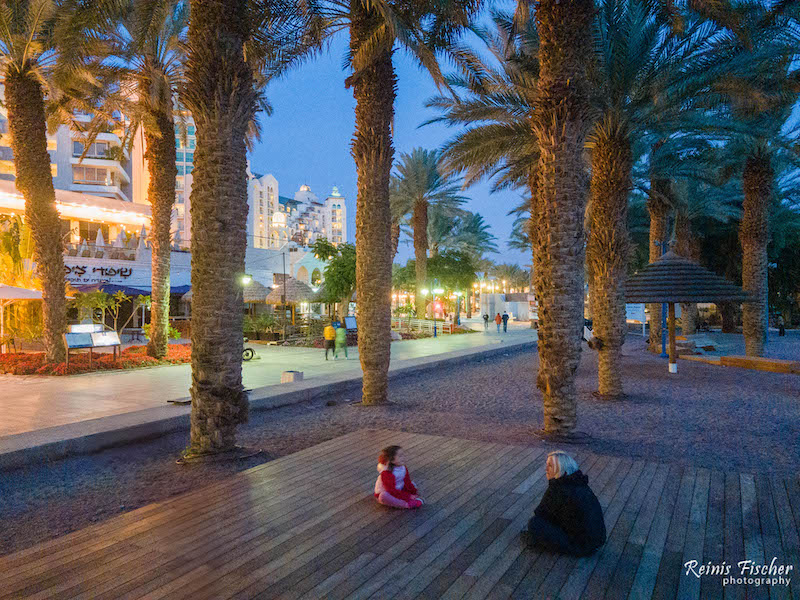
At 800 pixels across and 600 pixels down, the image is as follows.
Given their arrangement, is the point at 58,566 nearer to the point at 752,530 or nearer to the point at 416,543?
the point at 416,543

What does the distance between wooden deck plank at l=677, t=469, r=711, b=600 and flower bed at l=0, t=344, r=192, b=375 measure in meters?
10.9

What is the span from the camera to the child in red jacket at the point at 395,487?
13.9 feet

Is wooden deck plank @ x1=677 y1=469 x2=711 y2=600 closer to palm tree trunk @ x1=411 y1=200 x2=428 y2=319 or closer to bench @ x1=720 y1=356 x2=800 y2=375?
bench @ x1=720 y1=356 x2=800 y2=375

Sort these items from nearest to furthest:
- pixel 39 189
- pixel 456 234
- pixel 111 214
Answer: pixel 39 189, pixel 111 214, pixel 456 234

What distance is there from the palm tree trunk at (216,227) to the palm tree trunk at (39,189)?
924 centimetres

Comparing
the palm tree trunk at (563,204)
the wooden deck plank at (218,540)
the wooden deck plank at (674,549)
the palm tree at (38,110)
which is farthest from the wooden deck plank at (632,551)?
the palm tree at (38,110)

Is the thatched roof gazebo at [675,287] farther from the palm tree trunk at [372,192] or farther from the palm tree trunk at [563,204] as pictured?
the palm tree trunk at [372,192]

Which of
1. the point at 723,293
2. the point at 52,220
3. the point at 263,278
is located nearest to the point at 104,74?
the point at 52,220

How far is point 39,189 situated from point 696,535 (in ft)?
50.9

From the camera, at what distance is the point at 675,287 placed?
14.8 metres

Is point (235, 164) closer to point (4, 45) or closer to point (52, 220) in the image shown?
point (52, 220)

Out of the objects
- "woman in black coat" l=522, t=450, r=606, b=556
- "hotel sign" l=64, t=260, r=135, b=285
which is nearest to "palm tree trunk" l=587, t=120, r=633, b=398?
"woman in black coat" l=522, t=450, r=606, b=556

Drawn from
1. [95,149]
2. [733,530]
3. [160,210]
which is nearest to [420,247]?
[160,210]

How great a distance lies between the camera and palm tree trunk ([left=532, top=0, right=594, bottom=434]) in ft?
24.2
